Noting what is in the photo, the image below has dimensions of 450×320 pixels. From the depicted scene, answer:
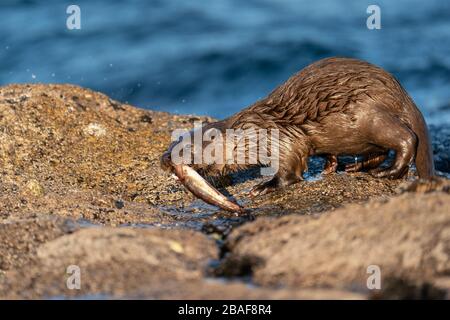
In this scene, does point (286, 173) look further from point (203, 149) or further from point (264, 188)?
point (203, 149)

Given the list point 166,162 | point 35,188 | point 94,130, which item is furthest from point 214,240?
point 94,130

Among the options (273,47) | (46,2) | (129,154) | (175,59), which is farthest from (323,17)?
(129,154)

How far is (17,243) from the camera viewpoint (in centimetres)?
438

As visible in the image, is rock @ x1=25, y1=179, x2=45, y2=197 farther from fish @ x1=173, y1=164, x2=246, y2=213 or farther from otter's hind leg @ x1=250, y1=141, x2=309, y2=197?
otter's hind leg @ x1=250, y1=141, x2=309, y2=197

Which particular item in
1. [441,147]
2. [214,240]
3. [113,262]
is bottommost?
[113,262]

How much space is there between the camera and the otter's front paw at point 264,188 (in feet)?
19.0

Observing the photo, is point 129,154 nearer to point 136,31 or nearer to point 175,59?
point 175,59

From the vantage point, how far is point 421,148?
5809 millimetres

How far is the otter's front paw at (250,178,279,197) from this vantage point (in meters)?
5.79

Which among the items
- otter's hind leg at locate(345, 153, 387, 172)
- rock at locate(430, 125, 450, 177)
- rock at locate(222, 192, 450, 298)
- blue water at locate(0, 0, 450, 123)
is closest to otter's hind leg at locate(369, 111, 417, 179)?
otter's hind leg at locate(345, 153, 387, 172)

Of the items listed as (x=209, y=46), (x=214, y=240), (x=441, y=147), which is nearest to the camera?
(x=214, y=240)

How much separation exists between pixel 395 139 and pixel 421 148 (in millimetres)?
287

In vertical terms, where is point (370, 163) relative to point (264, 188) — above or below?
above

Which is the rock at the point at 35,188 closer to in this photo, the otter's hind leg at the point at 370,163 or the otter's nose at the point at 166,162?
the otter's nose at the point at 166,162
